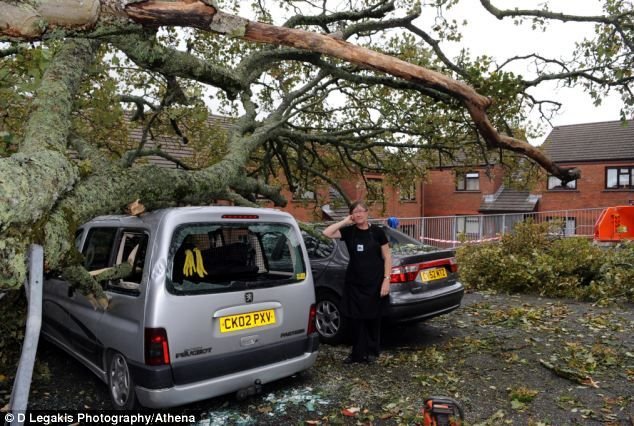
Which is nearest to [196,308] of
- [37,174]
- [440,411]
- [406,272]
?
[37,174]

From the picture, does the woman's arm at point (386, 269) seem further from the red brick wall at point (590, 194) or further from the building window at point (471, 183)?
the building window at point (471, 183)

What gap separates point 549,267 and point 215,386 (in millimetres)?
8389

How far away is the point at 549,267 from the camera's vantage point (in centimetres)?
997

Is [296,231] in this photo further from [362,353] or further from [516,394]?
[516,394]

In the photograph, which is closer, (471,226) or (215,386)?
(215,386)

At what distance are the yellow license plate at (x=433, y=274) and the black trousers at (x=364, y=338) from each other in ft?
3.07

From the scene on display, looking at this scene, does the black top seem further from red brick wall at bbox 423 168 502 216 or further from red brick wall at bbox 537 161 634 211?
red brick wall at bbox 423 168 502 216

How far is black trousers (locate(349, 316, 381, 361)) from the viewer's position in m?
5.38

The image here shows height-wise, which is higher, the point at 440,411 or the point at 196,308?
the point at 196,308

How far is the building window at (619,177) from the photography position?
28.7 metres

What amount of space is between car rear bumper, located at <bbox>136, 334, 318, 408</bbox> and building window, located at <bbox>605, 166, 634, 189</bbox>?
101ft

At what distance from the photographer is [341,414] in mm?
4043

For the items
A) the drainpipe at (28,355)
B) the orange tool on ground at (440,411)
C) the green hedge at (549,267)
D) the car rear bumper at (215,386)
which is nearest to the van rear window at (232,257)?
the car rear bumper at (215,386)

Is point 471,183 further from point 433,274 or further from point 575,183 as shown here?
point 433,274
